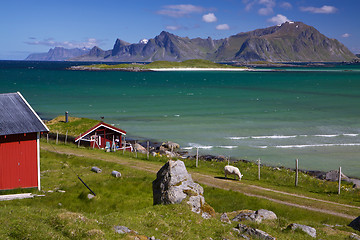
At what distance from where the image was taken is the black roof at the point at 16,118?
2780 centimetres

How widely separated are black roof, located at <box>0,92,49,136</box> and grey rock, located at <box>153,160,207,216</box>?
13494 mm

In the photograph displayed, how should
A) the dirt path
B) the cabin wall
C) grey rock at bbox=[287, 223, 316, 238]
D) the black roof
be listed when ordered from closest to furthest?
1. grey rock at bbox=[287, 223, 316, 238]
2. the dirt path
3. the black roof
4. the cabin wall

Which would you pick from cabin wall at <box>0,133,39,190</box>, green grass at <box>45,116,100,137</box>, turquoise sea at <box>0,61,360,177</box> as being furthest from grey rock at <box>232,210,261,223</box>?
green grass at <box>45,116,100,137</box>

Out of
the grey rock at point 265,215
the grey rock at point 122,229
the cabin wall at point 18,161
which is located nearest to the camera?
the grey rock at point 122,229

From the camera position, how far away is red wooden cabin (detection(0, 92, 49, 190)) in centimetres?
2786

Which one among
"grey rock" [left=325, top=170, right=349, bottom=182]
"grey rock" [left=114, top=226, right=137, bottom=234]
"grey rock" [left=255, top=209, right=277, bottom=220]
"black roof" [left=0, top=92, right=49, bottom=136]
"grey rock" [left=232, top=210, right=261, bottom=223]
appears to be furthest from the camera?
"grey rock" [left=325, top=170, right=349, bottom=182]

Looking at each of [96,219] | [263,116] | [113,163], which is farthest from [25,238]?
[263,116]

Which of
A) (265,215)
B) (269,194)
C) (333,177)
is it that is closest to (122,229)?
(265,215)

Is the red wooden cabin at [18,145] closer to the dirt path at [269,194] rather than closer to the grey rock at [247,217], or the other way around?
the dirt path at [269,194]

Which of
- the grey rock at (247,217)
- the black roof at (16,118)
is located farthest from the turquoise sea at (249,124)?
the black roof at (16,118)

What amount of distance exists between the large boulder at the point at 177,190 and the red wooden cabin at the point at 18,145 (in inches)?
532

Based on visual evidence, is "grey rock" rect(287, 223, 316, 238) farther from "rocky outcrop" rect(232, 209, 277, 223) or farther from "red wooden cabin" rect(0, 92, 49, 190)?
"red wooden cabin" rect(0, 92, 49, 190)

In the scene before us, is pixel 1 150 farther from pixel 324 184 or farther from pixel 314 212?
pixel 324 184

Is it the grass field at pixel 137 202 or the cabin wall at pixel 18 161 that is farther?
the cabin wall at pixel 18 161
